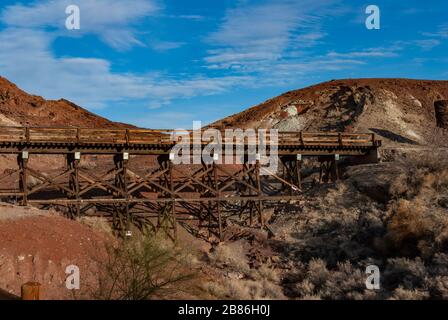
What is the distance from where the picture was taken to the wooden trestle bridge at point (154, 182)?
23578 millimetres

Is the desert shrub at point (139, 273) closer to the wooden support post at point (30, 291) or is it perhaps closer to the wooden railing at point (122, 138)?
the wooden support post at point (30, 291)

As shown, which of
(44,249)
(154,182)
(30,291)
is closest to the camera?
(30,291)

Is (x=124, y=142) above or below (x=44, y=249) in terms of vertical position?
above

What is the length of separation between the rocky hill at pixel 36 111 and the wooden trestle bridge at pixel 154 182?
2362 cm

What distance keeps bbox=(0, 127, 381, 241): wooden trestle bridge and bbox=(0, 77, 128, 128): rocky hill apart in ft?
77.5

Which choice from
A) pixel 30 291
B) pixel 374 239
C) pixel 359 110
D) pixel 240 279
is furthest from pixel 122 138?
pixel 359 110

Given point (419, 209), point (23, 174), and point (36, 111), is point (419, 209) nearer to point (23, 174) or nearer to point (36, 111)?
point (23, 174)

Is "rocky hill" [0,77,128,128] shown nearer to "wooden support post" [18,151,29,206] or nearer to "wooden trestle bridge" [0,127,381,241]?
"wooden trestle bridge" [0,127,381,241]

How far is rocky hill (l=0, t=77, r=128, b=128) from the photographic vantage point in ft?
169

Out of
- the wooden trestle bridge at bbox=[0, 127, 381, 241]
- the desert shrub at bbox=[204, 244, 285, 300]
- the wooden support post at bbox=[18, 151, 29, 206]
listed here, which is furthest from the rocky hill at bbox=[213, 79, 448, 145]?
the wooden support post at bbox=[18, 151, 29, 206]

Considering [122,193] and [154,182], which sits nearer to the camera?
[122,193]

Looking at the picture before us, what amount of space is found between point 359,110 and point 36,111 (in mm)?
35277

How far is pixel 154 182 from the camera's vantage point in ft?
86.1
